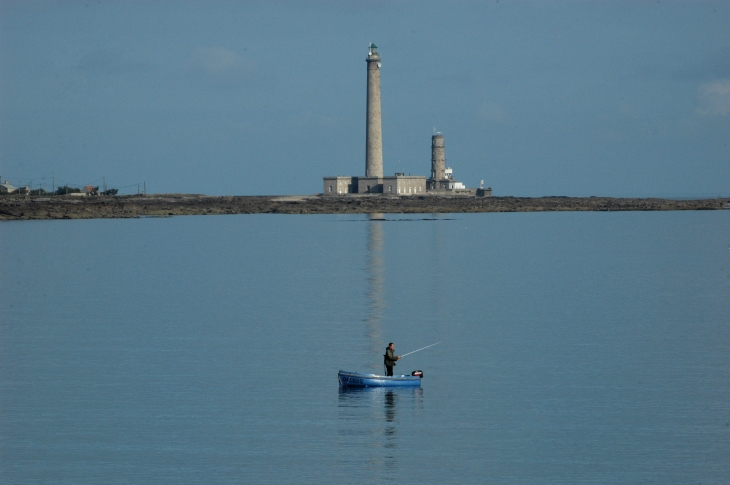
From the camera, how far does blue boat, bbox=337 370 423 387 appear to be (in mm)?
28938

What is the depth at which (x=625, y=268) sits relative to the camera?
235 ft

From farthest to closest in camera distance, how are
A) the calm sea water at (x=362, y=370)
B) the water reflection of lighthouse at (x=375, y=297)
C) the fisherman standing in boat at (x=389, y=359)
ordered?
1. the water reflection of lighthouse at (x=375, y=297)
2. the fisherman standing in boat at (x=389, y=359)
3. the calm sea water at (x=362, y=370)

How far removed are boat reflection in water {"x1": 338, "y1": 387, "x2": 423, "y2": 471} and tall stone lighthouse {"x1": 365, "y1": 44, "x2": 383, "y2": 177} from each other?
423 ft

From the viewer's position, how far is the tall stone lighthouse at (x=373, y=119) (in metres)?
157

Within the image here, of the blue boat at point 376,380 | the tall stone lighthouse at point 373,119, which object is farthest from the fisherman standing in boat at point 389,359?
the tall stone lighthouse at point 373,119

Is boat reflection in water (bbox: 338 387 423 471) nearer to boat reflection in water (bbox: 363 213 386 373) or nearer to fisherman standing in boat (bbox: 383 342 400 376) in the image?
fisherman standing in boat (bbox: 383 342 400 376)

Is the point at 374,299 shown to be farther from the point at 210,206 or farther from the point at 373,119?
the point at 210,206

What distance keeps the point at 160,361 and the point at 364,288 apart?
2414 centimetres

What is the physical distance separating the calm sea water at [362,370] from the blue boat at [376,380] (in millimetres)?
288

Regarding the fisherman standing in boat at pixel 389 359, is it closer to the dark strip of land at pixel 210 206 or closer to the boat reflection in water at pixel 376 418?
the boat reflection in water at pixel 376 418

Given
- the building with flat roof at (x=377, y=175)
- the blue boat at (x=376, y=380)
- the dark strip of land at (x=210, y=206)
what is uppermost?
the building with flat roof at (x=377, y=175)

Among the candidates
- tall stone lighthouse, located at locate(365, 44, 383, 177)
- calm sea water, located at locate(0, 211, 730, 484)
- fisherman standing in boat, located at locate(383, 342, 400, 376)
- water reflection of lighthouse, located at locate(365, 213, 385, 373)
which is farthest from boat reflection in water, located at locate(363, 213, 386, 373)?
tall stone lighthouse, located at locate(365, 44, 383, 177)

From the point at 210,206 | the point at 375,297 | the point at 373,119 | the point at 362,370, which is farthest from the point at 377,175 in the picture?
the point at 362,370

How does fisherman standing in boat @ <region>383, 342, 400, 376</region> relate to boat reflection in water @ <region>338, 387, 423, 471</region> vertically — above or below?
above
